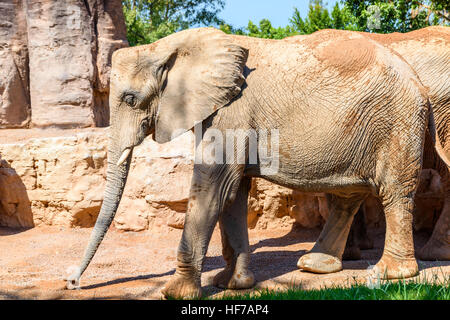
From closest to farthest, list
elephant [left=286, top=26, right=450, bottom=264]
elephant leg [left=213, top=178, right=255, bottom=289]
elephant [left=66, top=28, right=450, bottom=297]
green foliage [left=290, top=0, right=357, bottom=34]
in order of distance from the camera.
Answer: elephant [left=66, top=28, right=450, bottom=297] → elephant leg [left=213, top=178, right=255, bottom=289] → elephant [left=286, top=26, right=450, bottom=264] → green foliage [left=290, top=0, right=357, bottom=34]

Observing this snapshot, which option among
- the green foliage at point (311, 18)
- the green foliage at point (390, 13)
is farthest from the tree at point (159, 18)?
the green foliage at point (390, 13)

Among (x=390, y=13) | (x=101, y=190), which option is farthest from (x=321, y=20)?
(x=101, y=190)

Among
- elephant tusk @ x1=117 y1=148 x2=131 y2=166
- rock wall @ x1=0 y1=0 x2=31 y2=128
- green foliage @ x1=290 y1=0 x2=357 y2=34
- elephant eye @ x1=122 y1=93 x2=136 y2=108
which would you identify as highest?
green foliage @ x1=290 y1=0 x2=357 y2=34

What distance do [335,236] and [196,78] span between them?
2171 millimetres

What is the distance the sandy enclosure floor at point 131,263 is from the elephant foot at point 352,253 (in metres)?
0.10

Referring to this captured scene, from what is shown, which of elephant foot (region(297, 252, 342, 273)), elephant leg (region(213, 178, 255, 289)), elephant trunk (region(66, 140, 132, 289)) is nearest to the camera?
elephant trunk (region(66, 140, 132, 289))

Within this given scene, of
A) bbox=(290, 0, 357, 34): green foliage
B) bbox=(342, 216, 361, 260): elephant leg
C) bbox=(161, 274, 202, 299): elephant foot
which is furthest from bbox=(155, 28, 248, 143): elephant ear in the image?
bbox=(290, 0, 357, 34): green foliage

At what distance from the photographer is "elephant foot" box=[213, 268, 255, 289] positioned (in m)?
4.82

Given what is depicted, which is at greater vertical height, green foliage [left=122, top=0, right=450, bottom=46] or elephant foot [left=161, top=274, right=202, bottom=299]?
green foliage [left=122, top=0, right=450, bottom=46]

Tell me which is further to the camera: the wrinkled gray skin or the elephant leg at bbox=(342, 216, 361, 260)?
the elephant leg at bbox=(342, 216, 361, 260)

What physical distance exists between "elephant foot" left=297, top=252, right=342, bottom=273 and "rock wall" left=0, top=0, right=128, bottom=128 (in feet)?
17.0

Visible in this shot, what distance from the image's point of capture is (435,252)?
5828 millimetres

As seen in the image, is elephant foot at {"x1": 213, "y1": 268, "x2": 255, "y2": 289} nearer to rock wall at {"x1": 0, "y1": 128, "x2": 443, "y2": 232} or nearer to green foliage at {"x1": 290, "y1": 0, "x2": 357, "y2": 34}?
rock wall at {"x1": 0, "y1": 128, "x2": 443, "y2": 232}
